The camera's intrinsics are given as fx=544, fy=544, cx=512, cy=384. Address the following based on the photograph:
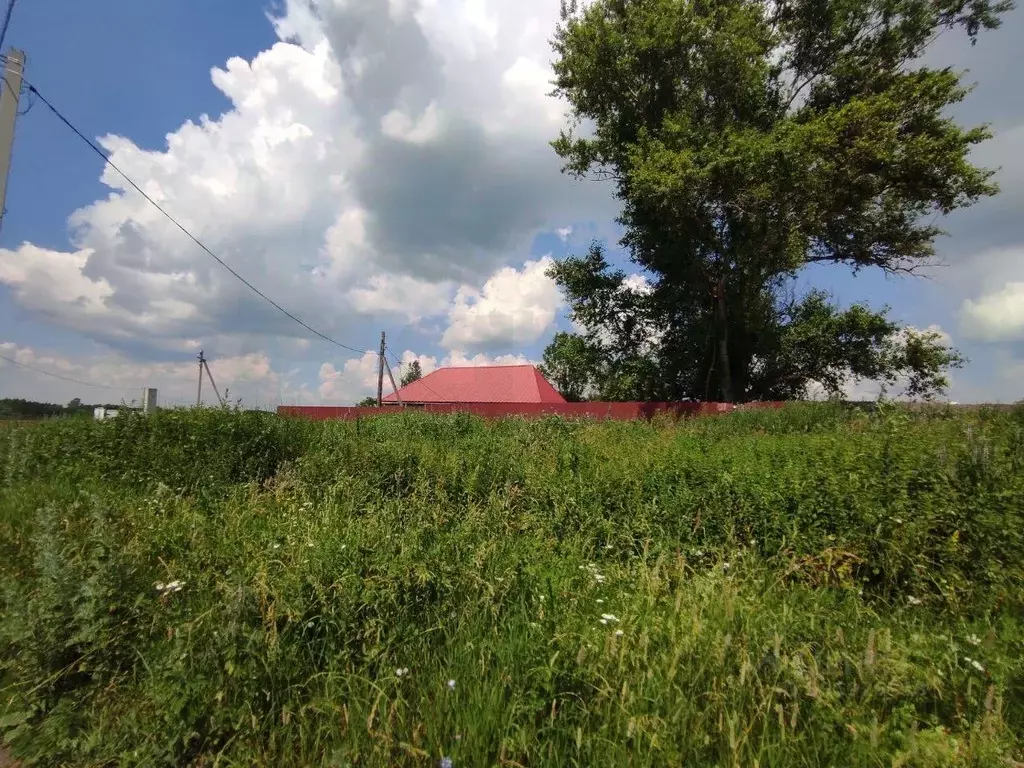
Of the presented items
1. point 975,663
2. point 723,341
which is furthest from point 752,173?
point 975,663

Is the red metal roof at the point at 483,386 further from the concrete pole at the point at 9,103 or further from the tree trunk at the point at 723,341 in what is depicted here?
the concrete pole at the point at 9,103

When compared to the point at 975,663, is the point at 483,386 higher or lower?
higher

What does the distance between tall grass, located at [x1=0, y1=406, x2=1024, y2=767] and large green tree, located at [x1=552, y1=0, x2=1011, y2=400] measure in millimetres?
14509

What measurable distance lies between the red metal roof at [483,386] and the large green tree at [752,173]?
50.5ft

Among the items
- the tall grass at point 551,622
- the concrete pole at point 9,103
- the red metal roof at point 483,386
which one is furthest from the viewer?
the red metal roof at point 483,386

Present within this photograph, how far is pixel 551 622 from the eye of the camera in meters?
2.78

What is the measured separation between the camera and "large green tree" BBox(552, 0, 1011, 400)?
17.2m

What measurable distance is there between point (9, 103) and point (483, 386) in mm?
33421

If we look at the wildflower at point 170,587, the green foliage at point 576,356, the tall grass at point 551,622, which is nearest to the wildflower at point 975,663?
the tall grass at point 551,622

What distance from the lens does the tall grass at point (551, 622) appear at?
2.13m

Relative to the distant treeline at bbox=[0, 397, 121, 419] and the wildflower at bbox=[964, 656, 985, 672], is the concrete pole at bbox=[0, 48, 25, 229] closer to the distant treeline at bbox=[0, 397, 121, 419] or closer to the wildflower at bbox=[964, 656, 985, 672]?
the distant treeline at bbox=[0, 397, 121, 419]

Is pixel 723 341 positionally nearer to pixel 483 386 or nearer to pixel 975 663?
pixel 975 663

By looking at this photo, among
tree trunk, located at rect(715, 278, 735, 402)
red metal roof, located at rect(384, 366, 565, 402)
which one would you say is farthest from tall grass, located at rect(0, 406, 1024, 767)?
red metal roof, located at rect(384, 366, 565, 402)

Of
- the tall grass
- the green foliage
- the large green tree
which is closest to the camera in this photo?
the tall grass
